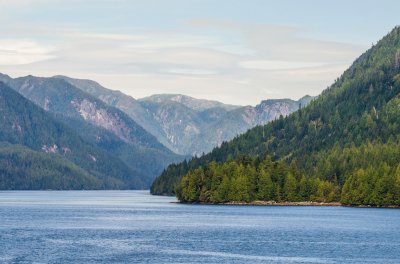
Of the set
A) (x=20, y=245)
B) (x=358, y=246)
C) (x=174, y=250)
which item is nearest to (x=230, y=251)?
(x=174, y=250)

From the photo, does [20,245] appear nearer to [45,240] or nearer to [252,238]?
[45,240]

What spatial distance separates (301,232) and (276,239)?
16.8 m

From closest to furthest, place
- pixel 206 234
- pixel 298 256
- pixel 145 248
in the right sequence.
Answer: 1. pixel 298 256
2. pixel 145 248
3. pixel 206 234

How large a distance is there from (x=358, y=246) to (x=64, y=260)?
55694 millimetres

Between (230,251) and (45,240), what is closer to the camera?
(230,251)

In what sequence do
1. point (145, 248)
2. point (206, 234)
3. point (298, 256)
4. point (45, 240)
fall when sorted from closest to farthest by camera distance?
point (298, 256), point (145, 248), point (45, 240), point (206, 234)

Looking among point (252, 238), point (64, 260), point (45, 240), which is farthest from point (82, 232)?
point (64, 260)

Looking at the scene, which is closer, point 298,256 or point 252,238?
point 298,256

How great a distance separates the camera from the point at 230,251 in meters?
151

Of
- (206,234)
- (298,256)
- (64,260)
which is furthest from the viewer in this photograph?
(206,234)

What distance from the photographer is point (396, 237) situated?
17762 cm

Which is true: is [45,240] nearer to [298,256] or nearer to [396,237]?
[298,256]

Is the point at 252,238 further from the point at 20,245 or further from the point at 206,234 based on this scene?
the point at 20,245

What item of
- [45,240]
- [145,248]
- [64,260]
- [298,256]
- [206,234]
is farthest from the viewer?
[206,234]
